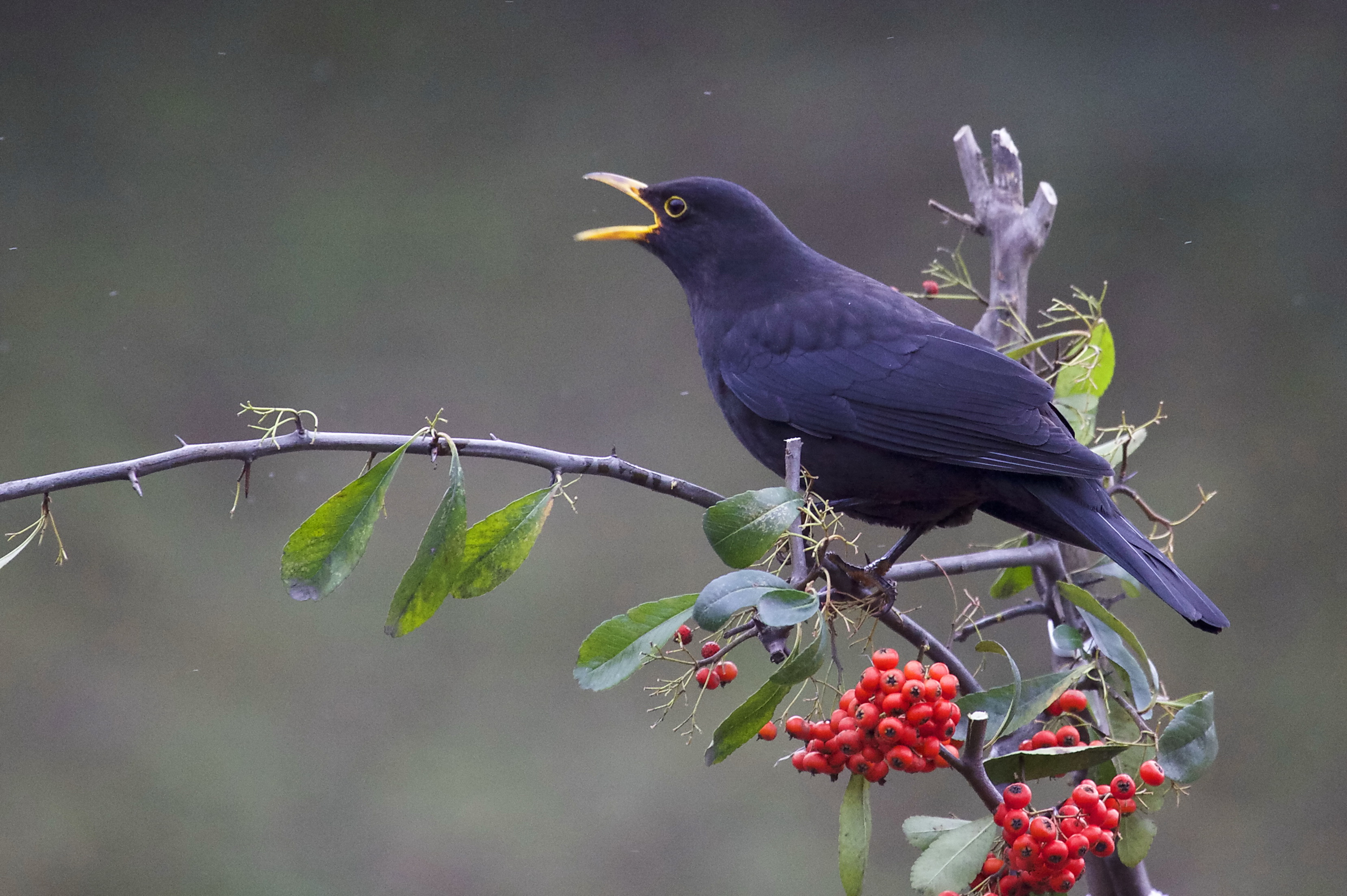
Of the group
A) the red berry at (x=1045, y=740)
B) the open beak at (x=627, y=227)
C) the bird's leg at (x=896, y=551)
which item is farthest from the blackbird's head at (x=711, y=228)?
the red berry at (x=1045, y=740)

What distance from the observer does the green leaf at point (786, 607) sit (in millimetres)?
978

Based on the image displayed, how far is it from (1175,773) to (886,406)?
0.75 meters

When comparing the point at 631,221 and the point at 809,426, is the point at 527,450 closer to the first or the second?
the point at 809,426

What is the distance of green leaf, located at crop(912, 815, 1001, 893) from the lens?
107 cm

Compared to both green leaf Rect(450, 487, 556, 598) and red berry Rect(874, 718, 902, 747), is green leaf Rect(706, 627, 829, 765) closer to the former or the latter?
red berry Rect(874, 718, 902, 747)

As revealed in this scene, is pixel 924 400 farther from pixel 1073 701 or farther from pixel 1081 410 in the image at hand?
pixel 1073 701

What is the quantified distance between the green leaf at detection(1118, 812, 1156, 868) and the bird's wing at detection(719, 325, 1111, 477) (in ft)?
1.64

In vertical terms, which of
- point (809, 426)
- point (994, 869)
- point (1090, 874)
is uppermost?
point (809, 426)

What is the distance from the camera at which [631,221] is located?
4.48m

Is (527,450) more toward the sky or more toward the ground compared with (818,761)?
more toward the sky

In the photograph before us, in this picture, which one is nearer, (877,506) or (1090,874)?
(1090,874)

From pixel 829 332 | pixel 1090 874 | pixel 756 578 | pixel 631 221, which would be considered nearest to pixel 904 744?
pixel 756 578

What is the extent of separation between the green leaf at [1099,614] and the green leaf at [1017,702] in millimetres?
149

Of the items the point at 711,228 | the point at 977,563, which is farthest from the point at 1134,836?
the point at 711,228
